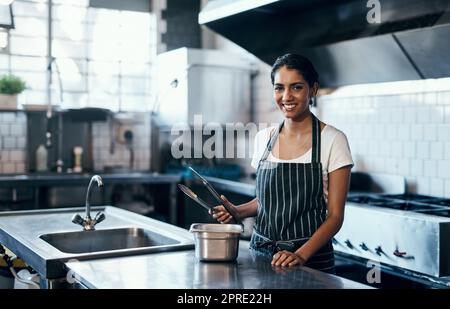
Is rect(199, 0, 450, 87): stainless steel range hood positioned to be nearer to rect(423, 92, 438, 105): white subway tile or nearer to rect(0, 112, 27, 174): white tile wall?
rect(423, 92, 438, 105): white subway tile

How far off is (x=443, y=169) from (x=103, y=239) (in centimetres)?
237

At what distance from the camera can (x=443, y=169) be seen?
411cm

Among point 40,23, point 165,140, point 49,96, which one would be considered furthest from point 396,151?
point 40,23

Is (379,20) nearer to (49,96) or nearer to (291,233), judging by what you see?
(291,233)

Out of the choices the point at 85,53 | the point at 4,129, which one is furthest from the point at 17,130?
the point at 85,53

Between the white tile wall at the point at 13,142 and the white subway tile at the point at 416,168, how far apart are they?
3871mm

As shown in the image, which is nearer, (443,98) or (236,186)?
(443,98)

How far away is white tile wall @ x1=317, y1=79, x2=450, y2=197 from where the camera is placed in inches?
162

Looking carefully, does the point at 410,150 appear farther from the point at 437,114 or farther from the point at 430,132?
the point at 437,114

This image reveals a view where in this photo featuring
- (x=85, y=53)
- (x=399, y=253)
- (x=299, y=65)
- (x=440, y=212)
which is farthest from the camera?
(x=85, y=53)

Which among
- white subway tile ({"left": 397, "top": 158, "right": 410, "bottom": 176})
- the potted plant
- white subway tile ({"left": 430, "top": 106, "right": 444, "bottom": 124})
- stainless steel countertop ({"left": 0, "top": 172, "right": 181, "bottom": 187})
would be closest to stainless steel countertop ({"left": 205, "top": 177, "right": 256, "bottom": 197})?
stainless steel countertop ({"left": 0, "top": 172, "right": 181, "bottom": 187})

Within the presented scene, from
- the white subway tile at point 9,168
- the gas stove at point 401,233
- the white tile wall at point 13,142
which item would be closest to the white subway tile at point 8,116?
the white tile wall at point 13,142

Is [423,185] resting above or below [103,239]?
above

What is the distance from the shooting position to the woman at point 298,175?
2.52 m
